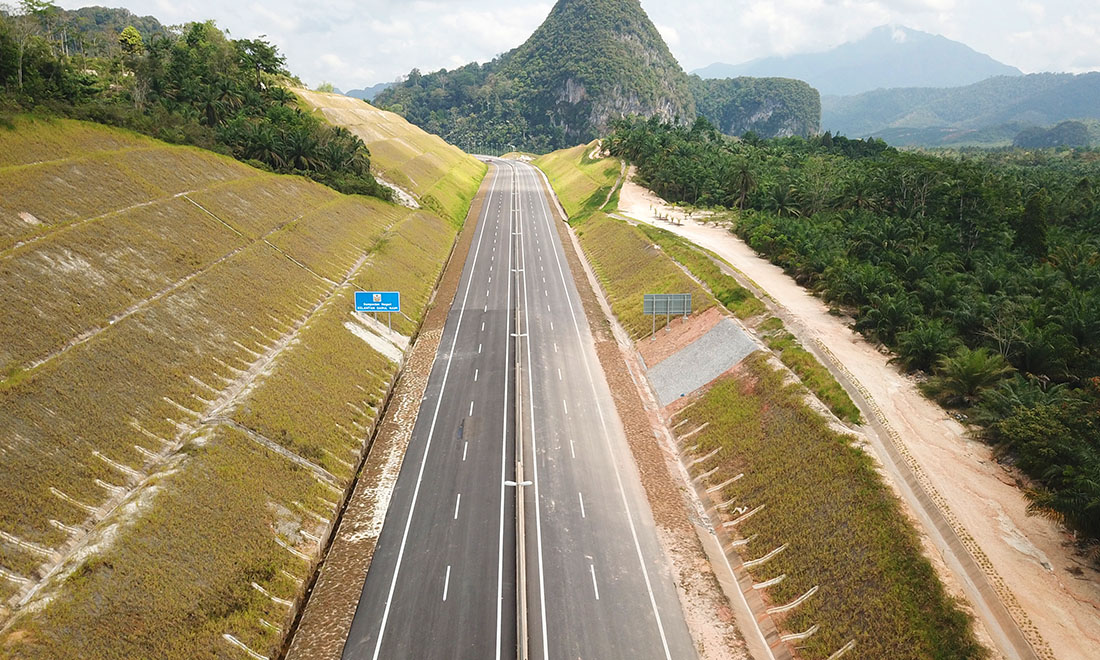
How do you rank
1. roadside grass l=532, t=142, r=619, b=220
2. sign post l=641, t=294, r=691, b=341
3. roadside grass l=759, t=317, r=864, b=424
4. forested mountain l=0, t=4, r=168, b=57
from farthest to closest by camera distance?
roadside grass l=532, t=142, r=619, b=220
forested mountain l=0, t=4, r=168, b=57
sign post l=641, t=294, r=691, b=341
roadside grass l=759, t=317, r=864, b=424

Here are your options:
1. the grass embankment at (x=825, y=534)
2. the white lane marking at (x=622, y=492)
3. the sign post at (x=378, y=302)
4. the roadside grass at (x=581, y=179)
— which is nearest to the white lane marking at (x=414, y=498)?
the sign post at (x=378, y=302)

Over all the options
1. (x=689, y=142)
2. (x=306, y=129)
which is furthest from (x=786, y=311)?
A: (x=689, y=142)

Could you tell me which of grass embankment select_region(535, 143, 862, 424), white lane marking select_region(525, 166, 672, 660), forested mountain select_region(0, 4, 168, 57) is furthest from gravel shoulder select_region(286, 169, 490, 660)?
forested mountain select_region(0, 4, 168, 57)

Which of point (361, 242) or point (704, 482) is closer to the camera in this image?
point (704, 482)

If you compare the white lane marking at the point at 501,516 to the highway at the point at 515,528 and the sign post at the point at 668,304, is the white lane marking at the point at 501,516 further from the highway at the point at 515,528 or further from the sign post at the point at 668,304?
the sign post at the point at 668,304

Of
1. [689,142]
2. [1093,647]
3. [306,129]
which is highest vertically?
[689,142]

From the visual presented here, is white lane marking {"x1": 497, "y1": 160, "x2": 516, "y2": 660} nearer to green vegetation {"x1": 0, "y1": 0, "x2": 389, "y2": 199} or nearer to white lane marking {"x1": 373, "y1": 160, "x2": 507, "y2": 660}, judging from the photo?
white lane marking {"x1": 373, "y1": 160, "x2": 507, "y2": 660}

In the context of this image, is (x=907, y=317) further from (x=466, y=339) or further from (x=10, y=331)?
(x=10, y=331)

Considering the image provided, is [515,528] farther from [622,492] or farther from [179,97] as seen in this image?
[179,97]
